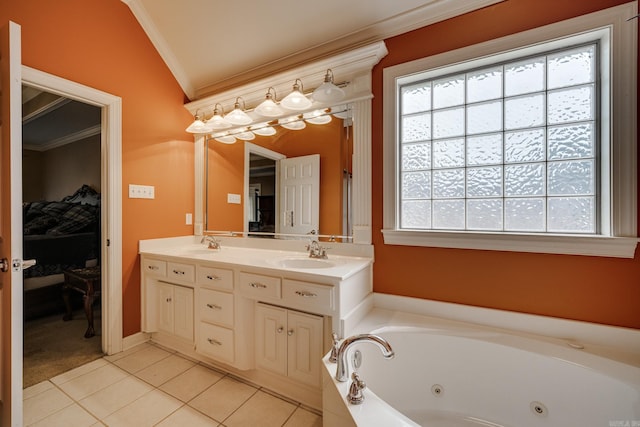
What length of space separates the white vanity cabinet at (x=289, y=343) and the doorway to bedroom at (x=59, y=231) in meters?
1.47

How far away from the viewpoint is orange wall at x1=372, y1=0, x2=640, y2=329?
50.3 inches

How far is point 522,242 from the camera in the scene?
1.41m

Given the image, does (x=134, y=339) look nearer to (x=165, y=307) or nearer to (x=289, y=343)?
(x=165, y=307)

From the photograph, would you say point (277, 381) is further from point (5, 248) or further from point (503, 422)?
point (5, 248)

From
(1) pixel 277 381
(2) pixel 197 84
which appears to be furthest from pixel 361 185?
(2) pixel 197 84

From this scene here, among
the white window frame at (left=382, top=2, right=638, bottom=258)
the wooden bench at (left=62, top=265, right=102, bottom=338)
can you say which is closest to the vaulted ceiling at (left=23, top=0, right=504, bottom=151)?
the white window frame at (left=382, top=2, right=638, bottom=258)

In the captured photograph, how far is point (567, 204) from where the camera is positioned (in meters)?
1.41

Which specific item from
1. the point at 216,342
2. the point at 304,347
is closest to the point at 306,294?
the point at 304,347

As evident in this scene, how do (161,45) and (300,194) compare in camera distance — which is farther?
(161,45)

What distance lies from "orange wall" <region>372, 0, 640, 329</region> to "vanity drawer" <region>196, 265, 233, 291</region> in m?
1.01

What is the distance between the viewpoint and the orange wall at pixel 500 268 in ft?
4.19

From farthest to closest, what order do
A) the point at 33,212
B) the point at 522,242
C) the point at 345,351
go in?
the point at 33,212
the point at 522,242
the point at 345,351

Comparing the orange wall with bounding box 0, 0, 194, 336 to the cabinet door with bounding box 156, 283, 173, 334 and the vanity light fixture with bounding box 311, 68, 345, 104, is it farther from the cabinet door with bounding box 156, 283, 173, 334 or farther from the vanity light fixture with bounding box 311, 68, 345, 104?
the vanity light fixture with bounding box 311, 68, 345, 104

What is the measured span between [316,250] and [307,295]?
48 cm
